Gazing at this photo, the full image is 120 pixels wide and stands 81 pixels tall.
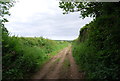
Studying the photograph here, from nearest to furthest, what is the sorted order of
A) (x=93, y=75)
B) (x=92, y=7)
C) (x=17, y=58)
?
(x=93, y=75)
(x=17, y=58)
(x=92, y=7)

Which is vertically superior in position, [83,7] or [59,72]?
[83,7]

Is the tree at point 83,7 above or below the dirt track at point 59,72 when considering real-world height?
above

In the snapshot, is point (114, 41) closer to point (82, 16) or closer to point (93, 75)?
point (93, 75)

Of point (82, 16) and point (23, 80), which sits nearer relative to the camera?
point (23, 80)

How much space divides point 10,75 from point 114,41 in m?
6.55

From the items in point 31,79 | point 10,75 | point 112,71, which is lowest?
point 31,79

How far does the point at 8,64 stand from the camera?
8.73 metres

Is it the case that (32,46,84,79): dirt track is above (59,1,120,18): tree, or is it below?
below

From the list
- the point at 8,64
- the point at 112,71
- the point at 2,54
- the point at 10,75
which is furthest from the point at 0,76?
the point at 112,71

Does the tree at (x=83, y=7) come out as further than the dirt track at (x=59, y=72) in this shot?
Yes

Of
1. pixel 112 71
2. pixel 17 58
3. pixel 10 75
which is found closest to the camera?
pixel 112 71

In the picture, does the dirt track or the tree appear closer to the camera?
the dirt track

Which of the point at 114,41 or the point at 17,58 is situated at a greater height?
the point at 114,41

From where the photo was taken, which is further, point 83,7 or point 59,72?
point 83,7
